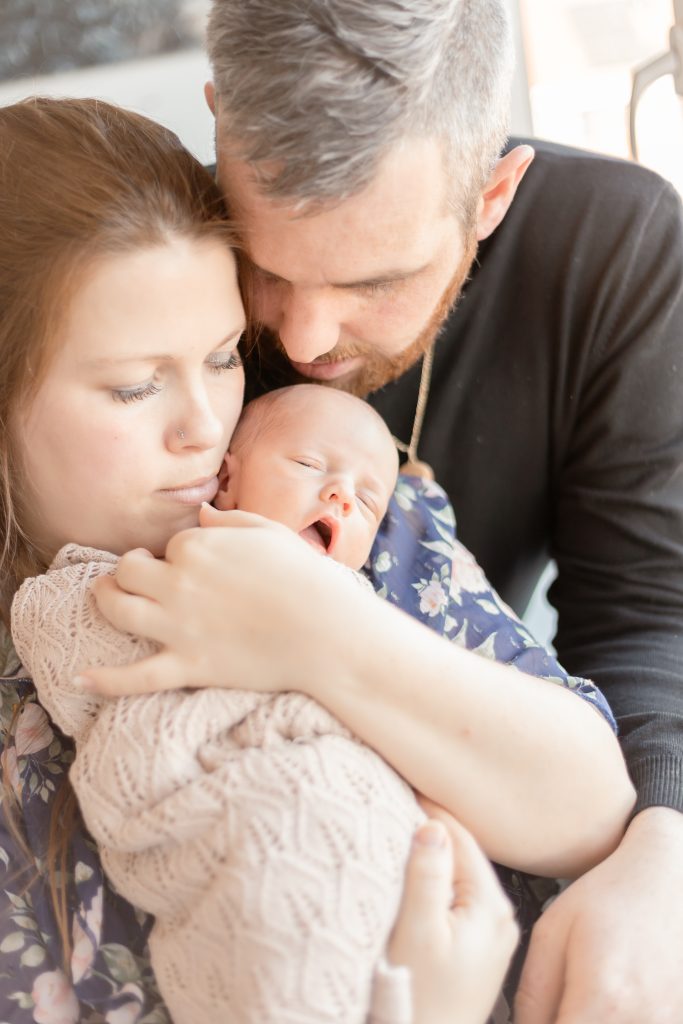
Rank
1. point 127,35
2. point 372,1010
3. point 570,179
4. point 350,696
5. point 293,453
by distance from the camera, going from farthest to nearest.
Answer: point 127,35
point 570,179
point 293,453
point 350,696
point 372,1010

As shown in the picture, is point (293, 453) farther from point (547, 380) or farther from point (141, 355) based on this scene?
point (547, 380)

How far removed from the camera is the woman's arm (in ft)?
3.46

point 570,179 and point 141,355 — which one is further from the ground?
point 570,179

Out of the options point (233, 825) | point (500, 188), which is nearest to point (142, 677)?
point (233, 825)

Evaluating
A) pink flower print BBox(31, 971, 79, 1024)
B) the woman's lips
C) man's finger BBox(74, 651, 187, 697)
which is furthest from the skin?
pink flower print BBox(31, 971, 79, 1024)

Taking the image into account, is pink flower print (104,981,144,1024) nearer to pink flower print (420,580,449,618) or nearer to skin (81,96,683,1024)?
skin (81,96,683,1024)

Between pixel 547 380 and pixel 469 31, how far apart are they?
1.80 feet

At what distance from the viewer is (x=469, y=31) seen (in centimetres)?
125

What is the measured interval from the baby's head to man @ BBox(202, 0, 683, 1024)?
3.1 inches

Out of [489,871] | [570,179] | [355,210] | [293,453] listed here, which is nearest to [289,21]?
[355,210]

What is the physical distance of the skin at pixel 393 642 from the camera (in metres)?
1.06

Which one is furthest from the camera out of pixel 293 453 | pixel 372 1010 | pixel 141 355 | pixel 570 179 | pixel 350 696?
pixel 570 179

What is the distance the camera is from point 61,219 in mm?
1162

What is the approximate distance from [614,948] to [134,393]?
2.65 feet
